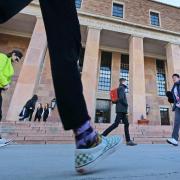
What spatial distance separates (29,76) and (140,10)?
15.0 meters

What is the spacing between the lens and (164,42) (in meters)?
23.3

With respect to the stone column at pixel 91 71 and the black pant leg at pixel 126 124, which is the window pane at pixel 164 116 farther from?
the black pant leg at pixel 126 124

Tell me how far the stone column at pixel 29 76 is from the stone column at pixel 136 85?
305 inches

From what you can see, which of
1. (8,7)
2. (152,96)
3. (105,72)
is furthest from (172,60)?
(8,7)

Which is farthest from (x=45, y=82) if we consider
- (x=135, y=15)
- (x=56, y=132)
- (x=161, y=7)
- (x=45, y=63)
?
(x=161, y=7)

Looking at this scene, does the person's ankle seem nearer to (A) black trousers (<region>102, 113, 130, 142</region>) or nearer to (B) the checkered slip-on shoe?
(B) the checkered slip-on shoe

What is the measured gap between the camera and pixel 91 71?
17984mm

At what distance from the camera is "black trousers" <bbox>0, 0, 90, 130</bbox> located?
1.25 meters

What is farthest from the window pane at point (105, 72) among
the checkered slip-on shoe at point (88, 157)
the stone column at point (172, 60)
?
the checkered slip-on shoe at point (88, 157)

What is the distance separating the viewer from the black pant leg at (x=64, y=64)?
4.11 ft

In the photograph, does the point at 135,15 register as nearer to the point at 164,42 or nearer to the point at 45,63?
the point at 164,42

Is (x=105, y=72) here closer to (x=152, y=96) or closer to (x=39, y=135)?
(x=152, y=96)

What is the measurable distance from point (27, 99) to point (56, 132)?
6.09 metres

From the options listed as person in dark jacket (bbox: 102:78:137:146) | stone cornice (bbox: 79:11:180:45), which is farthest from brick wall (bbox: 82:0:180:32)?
person in dark jacket (bbox: 102:78:137:146)
